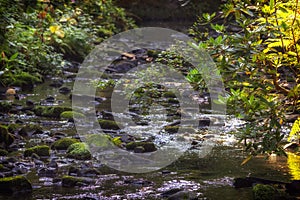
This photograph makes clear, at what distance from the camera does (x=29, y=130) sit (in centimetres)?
744

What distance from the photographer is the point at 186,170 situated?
597 cm

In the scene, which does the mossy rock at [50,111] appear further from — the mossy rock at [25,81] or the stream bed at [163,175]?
the mossy rock at [25,81]

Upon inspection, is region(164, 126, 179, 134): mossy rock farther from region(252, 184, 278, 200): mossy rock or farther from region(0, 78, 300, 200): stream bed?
region(252, 184, 278, 200): mossy rock

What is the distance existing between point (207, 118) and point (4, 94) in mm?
3760

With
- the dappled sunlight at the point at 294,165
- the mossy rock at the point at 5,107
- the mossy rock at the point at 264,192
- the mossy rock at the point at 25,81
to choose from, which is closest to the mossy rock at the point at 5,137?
the mossy rock at the point at 5,107

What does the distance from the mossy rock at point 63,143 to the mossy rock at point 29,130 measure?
2.17 feet

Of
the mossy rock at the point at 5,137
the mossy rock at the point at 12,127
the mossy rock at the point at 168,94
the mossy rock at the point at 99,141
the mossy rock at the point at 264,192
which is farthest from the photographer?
the mossy rock at the point at 168,94

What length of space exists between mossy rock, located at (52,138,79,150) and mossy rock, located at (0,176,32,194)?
5.17 feet

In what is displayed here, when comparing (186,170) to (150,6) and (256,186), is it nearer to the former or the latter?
(256,186)

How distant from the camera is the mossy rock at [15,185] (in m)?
5.11

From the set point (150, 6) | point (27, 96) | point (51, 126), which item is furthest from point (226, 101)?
point (150, 6)

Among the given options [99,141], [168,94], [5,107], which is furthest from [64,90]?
[99,141]

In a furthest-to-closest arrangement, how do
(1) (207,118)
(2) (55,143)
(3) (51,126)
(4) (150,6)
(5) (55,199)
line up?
(4) (150,6) → (1) (207,118) → (3) (51,126) → (2) (55,143) → (5) (55,199)

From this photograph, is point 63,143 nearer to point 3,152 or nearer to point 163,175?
point 3,152
